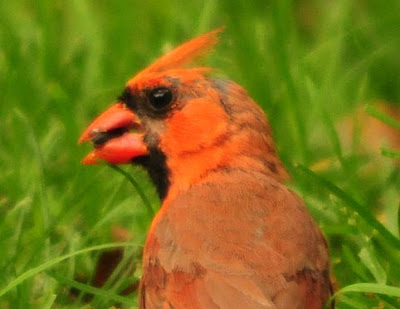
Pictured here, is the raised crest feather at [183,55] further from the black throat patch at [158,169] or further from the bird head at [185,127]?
the black throat patch at [158,169]

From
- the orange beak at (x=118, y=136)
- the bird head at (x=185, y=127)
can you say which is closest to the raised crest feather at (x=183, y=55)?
the bird head at (x=185, y=127)

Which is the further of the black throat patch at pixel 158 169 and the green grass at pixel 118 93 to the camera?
the green grass at pixel 118 93

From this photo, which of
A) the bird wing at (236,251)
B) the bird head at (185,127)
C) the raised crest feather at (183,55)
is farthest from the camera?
the raised crest feather at (183,55)

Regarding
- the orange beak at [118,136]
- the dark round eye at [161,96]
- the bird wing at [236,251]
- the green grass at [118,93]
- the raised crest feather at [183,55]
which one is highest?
the raised crest feather at [183,55]

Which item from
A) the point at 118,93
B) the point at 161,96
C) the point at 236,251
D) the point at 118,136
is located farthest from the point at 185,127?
the point at 118,93

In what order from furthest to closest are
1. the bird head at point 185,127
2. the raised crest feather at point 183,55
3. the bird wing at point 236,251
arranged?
1. the raised crest feather at point 183,55
2. the bird head at point 185,127
3. the bird wing at point 236,251

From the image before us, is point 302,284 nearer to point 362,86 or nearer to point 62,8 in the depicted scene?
point 362,86

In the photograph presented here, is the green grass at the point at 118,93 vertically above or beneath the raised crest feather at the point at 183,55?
beneath

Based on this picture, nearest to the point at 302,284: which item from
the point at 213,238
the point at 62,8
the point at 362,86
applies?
the point at 213,238

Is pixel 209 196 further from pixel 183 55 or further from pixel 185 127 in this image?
pixel 183 55
